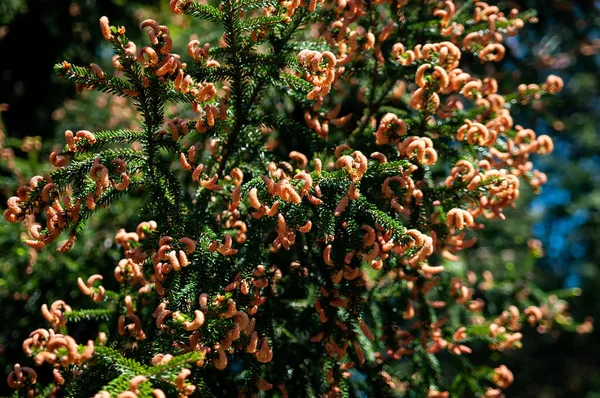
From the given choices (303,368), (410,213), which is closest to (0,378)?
(303,368)

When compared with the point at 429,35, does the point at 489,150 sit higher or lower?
lower

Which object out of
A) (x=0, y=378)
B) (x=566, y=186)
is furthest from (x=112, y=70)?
(x=566, y=186)

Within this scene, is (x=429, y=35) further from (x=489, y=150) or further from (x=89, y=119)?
(x=89, y=119)

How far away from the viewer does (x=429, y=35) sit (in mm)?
2004

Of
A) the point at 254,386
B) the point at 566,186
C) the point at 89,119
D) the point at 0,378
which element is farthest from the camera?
the point at 566,186

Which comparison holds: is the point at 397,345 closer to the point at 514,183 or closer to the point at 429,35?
the point at 514,183

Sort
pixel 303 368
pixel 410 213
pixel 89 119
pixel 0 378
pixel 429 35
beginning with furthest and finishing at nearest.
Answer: pixel 89 119 < pixel 0 378 < pixel 429 35 < pixel 303 368 < pixel 410 213

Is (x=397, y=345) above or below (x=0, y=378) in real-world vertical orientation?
above

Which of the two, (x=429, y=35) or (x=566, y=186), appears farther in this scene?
(x=566, y=186)

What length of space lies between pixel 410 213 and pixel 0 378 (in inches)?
97.6

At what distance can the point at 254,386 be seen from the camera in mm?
1524

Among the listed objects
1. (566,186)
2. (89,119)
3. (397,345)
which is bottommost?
(566,186)

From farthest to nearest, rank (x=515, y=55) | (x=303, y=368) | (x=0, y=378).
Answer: (x=515, y=55) < (x=0, y=378) < (x=303, y=368)

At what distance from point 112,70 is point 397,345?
356 cm
